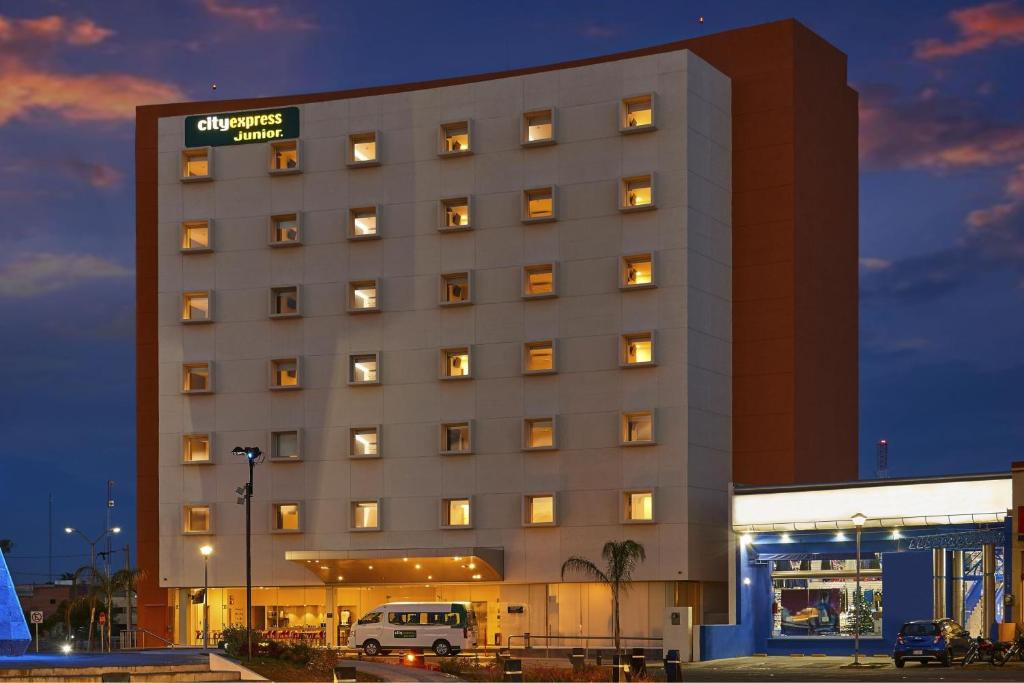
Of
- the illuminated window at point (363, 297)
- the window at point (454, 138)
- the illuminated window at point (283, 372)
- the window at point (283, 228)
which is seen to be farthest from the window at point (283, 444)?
the window at point (454, 138)

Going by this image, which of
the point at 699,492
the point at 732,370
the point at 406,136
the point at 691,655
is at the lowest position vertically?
the point at 691,655

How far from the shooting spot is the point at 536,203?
82.7m

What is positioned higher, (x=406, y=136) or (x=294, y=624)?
(x=406, y=136)

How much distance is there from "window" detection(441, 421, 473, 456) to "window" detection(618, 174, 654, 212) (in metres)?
13.7

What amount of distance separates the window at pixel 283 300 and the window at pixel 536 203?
13712mm

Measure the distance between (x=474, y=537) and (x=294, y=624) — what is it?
1195 centimetres

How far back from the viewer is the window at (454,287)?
274ft

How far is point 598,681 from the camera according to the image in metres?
49.9

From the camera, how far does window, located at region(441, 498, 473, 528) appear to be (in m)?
82.7

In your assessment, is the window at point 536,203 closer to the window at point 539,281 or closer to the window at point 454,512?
the window at point 539,281

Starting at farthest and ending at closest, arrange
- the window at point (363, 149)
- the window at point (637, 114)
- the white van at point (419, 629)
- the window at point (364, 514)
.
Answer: the window at point (363, 149) → the window at point (364, 514) → the window at point (637, 114) → the white van at point (419, 629)

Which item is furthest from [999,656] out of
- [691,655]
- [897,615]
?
[691,655]

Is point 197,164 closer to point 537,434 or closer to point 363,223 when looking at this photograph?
point 363,223

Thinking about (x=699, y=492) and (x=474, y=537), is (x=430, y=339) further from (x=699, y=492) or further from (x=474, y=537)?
(x=699, y=492)
